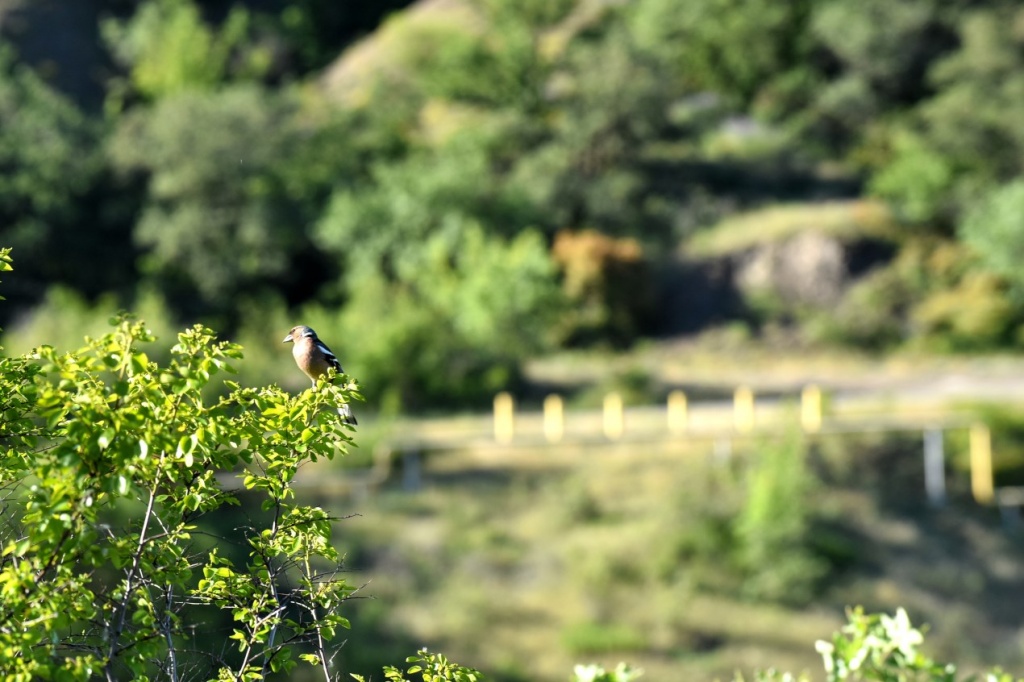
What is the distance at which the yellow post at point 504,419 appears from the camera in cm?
2320

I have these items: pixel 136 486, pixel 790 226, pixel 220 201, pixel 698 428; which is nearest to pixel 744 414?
pixel 698 428

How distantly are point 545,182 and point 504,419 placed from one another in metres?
12.5

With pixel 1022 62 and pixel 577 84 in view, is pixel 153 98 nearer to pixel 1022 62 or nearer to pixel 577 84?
pixel 577 84

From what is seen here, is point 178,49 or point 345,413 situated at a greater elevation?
point 178,49

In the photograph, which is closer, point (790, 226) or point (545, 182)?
point (545, 182)

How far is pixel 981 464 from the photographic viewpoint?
22344 millimetres

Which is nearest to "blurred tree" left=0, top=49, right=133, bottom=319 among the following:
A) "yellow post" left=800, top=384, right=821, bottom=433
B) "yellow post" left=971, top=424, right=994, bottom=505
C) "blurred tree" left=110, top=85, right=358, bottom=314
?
"blurred tree" left=110, top=85, right=358, bottom=314

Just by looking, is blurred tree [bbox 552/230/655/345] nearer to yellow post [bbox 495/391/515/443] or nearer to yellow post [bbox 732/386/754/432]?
yellow post [bbox 495/391/515/443]

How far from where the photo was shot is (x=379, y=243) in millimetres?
33906

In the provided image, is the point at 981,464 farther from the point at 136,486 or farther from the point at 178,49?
the point at 178,49

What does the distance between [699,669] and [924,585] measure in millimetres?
Result: 4068

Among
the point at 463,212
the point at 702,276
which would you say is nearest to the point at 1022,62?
the point at 702,276

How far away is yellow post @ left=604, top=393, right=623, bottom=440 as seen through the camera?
912 inches

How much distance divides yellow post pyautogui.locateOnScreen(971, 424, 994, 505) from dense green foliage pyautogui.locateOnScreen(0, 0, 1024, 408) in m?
8.50
